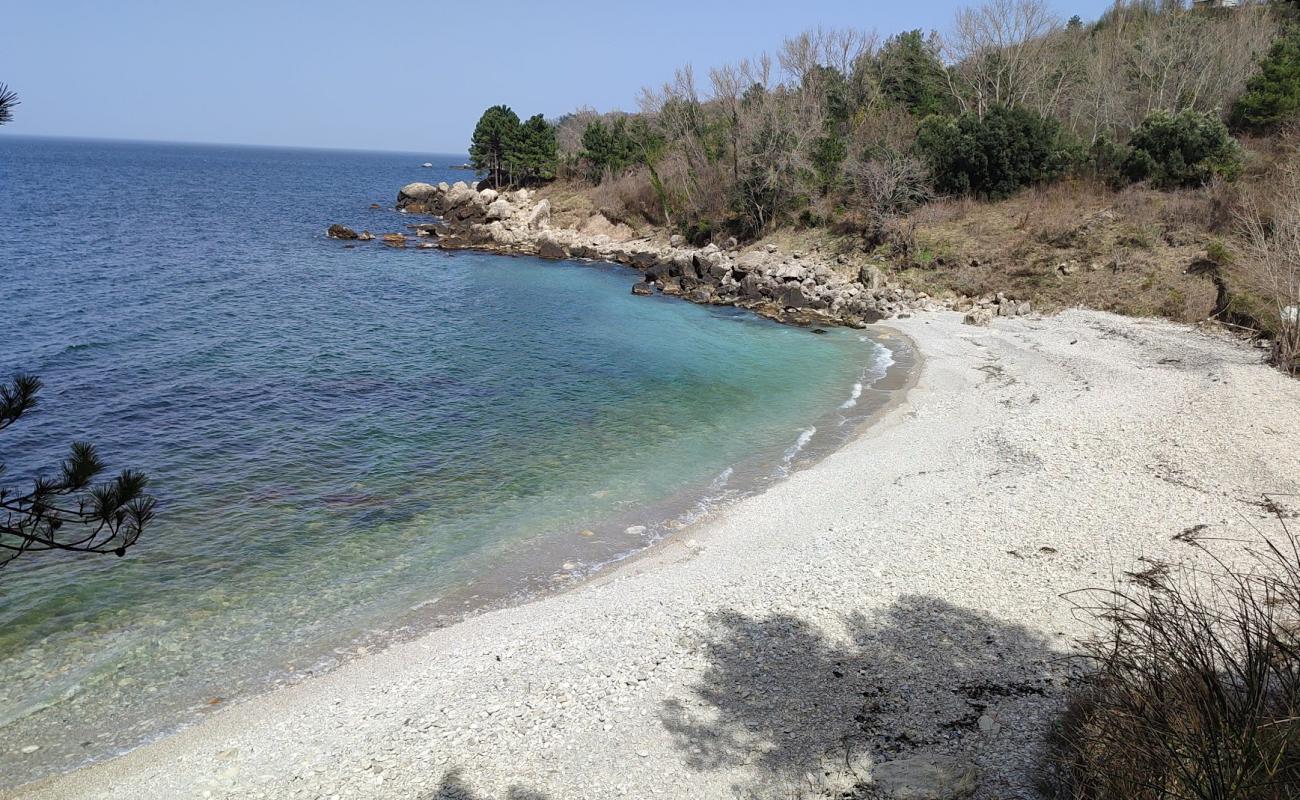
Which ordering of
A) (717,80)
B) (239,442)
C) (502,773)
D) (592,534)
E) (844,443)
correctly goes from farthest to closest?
A: (717,80) → (844,443) → (239,442) → (592,534) → (502,773)

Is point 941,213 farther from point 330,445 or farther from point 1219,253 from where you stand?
point 330,445

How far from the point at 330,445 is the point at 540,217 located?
51131 mm

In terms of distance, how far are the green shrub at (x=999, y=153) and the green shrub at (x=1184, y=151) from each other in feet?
15.3

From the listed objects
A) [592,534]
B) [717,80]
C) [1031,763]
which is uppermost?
[717,80]

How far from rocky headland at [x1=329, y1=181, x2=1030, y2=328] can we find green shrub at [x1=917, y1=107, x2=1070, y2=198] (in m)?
10.1

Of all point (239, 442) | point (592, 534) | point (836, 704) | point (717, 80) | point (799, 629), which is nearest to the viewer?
point (836, 704)

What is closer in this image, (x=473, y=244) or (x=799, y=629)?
(x=799, y=629)

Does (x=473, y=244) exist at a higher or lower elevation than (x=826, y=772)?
higher

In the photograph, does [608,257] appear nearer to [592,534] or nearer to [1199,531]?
[592,534]

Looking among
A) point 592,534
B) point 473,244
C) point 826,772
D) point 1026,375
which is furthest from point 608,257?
point 826,772

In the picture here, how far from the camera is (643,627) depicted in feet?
39.8

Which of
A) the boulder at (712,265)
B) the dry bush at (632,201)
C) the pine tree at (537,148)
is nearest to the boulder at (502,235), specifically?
the dry bush at (632,201)

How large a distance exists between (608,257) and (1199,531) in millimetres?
48126

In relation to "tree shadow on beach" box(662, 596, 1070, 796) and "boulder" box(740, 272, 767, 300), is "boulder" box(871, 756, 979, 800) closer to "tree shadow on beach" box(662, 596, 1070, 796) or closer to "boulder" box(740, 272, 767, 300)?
"tree shadow on beach" box(662, 596, 1070, 796)
